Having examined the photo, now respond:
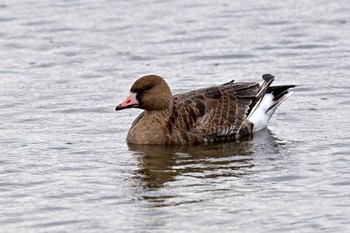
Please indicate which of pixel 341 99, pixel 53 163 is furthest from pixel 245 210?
pixel 341 99

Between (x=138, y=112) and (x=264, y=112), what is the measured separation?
252 centimetres

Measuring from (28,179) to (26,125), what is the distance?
9.81 ft

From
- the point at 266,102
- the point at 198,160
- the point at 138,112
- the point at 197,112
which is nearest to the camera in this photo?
the point at 198,160

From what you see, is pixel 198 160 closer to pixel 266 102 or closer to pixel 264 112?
pixel 264 112

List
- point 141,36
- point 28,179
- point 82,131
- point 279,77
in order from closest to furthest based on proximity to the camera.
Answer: point 28,179
point 82,131
point 279,77
point 141,36

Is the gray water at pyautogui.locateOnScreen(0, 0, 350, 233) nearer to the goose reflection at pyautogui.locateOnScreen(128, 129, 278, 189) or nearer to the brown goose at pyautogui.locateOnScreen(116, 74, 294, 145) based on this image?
the goose reflection at pyautogui.locateOnScreen(128, 129, 278, 189)

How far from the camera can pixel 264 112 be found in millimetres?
16875

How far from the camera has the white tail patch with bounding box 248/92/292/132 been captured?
1678 cm

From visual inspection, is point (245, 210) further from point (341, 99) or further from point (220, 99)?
point (341, 99)

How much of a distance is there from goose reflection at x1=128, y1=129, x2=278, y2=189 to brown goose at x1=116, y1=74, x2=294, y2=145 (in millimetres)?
182

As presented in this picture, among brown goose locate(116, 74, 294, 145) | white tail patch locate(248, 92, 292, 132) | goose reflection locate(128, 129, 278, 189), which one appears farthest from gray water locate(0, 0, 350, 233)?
brown goose locate(116, 74, 294, 145)

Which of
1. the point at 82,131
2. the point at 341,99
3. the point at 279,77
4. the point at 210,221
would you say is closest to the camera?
the point at 210,221

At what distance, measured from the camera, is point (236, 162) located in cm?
1486

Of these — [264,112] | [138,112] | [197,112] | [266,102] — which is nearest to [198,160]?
[197,112]
